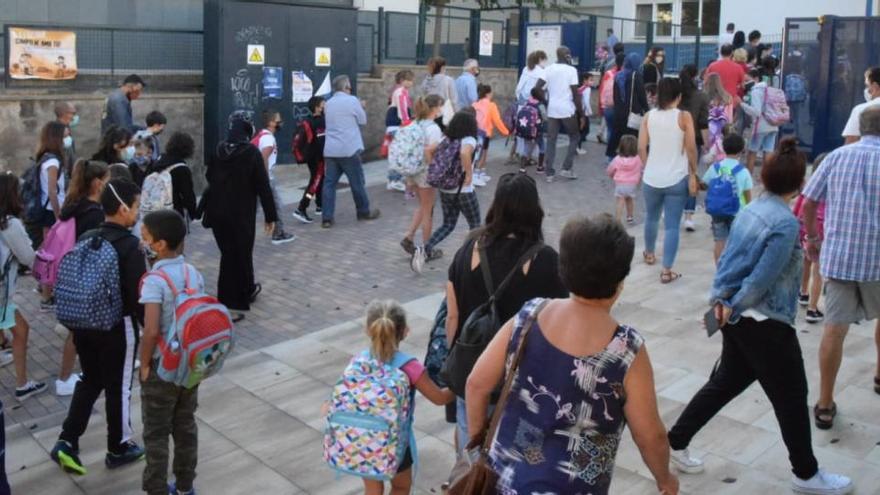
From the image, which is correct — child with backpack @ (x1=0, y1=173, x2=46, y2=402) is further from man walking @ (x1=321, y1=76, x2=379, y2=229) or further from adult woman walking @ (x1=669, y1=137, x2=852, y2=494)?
man walking @ (x1=321, y1=76, x2=379, y2=229)

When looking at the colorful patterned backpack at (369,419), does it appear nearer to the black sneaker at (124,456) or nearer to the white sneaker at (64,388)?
the black sneaker at (124,456)

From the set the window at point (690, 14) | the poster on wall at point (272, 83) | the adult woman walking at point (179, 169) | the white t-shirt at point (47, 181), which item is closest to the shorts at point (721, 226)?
the adult woman walking at point (179, 169)

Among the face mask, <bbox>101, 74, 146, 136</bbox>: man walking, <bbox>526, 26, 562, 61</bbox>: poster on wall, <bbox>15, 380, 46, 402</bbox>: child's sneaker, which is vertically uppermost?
<bbox>526, 26, 562, 61</bbox>: poster on wall

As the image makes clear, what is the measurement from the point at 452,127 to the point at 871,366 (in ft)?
13.2

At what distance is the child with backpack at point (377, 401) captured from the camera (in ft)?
13.2

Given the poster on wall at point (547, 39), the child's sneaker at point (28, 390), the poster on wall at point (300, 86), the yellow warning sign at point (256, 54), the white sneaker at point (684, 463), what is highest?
the poster on wall at point (547, 39)

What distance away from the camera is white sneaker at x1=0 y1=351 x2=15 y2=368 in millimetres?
6898

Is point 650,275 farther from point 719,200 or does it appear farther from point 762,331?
point 762,331

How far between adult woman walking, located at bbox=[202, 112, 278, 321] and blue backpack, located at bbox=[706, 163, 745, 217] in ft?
12.5

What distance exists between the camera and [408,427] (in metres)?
4.18

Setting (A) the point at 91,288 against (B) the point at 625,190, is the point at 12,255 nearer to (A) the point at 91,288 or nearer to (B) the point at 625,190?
(A) the point at 91,288

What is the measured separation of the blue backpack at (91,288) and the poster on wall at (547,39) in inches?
596

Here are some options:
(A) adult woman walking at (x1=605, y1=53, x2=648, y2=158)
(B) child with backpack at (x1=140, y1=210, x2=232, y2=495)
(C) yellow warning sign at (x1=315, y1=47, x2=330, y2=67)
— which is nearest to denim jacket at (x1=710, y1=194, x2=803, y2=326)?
(B) child with backpack at (x1=140, y1=210, x2=232, y2=495)

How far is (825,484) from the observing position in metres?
4.79
